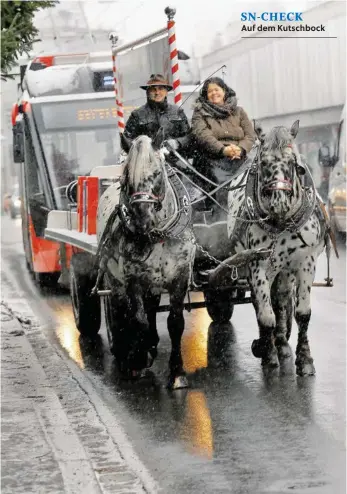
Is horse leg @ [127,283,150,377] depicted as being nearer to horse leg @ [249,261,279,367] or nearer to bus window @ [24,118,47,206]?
horse leg @ [249,261,279,367]

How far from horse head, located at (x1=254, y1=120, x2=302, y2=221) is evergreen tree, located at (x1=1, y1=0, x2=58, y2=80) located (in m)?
2.05

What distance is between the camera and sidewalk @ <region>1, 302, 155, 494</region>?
6656mm

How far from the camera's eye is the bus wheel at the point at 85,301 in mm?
12688

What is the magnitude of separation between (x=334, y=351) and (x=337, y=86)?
44.2 ft

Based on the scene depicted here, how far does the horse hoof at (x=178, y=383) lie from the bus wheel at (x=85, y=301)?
3197 millimetres

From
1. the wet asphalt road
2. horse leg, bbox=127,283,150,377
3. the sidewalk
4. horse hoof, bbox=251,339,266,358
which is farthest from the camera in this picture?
horse hoof, bbox=251,339,266,358

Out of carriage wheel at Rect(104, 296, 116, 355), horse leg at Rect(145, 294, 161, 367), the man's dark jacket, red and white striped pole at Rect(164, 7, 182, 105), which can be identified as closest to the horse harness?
horse leg at Rect(145, 294, 161, 367)

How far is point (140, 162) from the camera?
29.3 feet

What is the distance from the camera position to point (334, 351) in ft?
35.5

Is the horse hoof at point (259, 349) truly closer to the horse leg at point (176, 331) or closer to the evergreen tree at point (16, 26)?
the horse leg at point (176, 331)

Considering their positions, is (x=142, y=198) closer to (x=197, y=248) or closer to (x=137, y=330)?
(x=137, y=330)

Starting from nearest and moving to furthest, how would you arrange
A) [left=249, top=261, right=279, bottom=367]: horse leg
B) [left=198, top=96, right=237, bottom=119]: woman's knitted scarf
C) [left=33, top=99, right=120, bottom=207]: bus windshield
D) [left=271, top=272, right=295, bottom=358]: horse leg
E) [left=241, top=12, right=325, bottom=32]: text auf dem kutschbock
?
[left=249, top=261, right=279, bottom=367]: horse leg < [left=271, top=272, right=295, bottom=358]: horse leg < [left=198, top=96, right=237, bottom=119]: woman's knitted scarf < [left=241, top=12, right=325, bottom=32]: text auf dem kutschbock < [left=33, top=99, right=120, bottom=207]: bus windshield

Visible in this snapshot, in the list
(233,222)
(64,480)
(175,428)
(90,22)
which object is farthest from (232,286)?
(90,22)

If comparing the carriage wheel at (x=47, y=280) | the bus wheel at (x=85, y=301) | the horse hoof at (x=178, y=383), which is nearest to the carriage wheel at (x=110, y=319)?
the bus wheel at (x=85, y=301)
